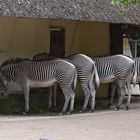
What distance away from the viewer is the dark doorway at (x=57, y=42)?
62.7 ft

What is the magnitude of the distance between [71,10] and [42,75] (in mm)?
1941

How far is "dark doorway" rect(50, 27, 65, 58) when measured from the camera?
62.7ft

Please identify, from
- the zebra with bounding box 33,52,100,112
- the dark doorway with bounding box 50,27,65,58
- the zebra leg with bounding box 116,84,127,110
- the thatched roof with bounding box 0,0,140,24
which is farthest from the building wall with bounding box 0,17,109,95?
the zebra leg with bounding box 116,84,127,110

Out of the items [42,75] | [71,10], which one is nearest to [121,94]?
[42,75]

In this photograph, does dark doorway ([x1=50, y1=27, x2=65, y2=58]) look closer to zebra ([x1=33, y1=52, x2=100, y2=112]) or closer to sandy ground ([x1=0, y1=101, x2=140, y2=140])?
zebra ([x1=33, y1=52, x2=100, y2=112])

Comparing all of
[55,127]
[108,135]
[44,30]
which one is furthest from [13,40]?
[108,135]

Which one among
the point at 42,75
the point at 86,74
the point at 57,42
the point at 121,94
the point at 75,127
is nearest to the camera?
the point at 75,127

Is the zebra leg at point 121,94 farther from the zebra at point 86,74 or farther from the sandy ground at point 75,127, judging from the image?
the sandy ground at point 75,127

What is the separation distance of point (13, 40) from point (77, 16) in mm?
2943

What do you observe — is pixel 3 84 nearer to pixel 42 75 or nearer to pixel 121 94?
pixel 42 75

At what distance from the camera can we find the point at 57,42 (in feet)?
63.4

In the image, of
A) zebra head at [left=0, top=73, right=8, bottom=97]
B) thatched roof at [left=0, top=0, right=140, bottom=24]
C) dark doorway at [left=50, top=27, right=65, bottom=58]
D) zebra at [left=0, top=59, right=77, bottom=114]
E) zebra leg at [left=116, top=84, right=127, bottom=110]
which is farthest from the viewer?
dark doorway at [left=50, top=27, right=65, bottom=58]

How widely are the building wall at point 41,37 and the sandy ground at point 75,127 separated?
3636 millimetres

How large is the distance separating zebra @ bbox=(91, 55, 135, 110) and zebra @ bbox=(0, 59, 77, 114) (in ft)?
5.11
